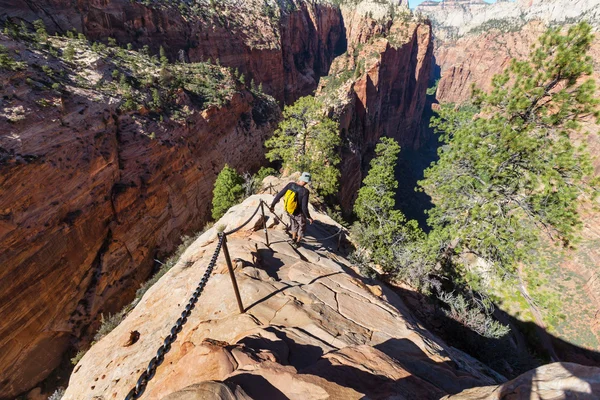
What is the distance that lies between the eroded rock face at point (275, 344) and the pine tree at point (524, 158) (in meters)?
3.98

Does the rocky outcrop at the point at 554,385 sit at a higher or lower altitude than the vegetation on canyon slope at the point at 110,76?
lower

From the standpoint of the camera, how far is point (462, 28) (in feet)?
621

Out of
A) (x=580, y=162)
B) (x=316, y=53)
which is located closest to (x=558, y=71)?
(x=580, y=162)

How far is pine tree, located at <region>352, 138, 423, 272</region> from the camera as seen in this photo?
1308cm

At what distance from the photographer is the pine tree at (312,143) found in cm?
1838

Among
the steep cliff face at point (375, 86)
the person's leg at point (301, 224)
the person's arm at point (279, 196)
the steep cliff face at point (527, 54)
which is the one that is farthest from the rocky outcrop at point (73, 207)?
the steep cliff face at point (527, 54)

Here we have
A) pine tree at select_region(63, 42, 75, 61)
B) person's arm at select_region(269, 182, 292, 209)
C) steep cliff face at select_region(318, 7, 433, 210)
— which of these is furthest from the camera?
steep cliff face at select_region(318, 7, 433, 210)

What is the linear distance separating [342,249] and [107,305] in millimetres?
14463

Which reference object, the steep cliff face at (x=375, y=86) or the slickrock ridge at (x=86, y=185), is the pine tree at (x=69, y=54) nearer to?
the slickrock ridge at (x=86, y=185)

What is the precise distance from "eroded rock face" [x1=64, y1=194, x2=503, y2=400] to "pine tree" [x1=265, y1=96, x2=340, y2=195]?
10.9 meters

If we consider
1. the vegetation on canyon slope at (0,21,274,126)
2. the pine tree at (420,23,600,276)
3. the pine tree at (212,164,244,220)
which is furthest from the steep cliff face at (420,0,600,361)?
the vegetation on canyon slope at (0,21,274,126)

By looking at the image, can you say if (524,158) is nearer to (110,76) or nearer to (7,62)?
(7,62)

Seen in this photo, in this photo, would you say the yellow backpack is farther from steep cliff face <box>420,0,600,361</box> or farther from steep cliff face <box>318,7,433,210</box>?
steep cliff face <box>318,7,433,210</box>

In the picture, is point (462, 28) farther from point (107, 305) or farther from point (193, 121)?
point (107, 305)
